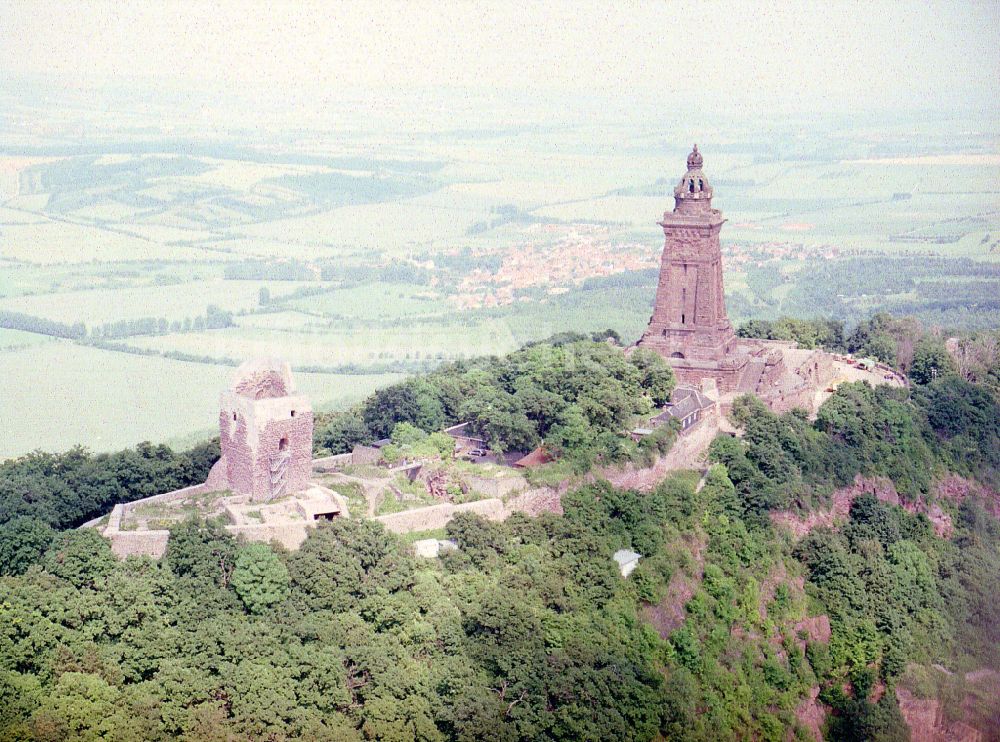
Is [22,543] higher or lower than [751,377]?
higher

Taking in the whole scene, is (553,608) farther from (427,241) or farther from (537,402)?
(427,241)

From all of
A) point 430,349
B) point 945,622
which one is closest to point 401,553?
point 945,622

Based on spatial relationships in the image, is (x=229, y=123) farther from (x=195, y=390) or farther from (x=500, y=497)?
(x=500, y=497)

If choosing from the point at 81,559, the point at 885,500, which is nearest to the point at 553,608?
the point at 81,559

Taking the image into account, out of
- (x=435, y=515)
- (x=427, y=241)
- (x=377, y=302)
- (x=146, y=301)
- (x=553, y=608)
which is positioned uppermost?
(x=435, y=515)

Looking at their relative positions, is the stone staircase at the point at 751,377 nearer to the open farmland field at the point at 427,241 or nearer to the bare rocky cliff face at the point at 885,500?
the bare rocky cliff face at the point at 885,500

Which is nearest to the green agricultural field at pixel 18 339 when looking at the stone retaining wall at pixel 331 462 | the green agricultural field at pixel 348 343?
the green agricultural field at pixel 348 343
